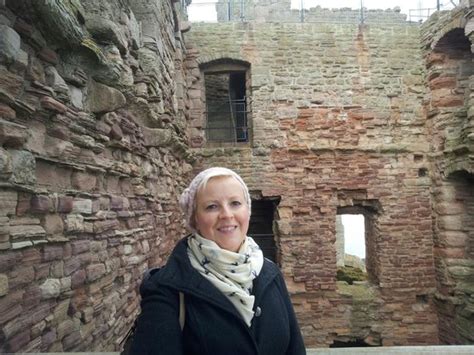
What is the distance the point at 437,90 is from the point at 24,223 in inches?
298

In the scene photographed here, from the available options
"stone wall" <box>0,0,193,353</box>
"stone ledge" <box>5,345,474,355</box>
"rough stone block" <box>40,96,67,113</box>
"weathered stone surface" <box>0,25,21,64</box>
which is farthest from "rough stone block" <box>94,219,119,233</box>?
"weathered stone surface" <box>0,25,21,64</box>

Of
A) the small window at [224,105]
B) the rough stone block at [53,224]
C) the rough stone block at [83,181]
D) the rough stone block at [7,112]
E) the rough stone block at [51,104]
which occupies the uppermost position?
the small window at [224,105]

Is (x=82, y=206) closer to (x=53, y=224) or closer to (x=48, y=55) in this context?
(x=53, y=224)

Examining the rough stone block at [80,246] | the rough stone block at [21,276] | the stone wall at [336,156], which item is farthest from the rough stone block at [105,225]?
the stone wall at [336,156]

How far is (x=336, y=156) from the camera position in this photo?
7.38 m

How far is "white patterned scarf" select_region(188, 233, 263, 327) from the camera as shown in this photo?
143 cm

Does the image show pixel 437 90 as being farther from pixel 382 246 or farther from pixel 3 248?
pixel 3 248

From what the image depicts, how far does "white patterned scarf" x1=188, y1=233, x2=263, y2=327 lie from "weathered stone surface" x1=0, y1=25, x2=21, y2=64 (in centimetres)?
124

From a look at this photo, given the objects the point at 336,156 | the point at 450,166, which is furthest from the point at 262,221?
the point at 450,166

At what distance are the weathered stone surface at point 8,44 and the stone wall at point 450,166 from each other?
22.4 ft

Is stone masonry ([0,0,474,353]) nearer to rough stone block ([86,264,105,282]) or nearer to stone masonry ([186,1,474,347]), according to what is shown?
stone masonry ([186,1,474,347])

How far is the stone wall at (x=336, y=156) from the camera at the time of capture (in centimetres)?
721

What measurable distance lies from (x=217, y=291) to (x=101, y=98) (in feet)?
6.46

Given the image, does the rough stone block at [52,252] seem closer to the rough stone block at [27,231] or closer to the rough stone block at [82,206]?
the rough stone block at [27,231]
